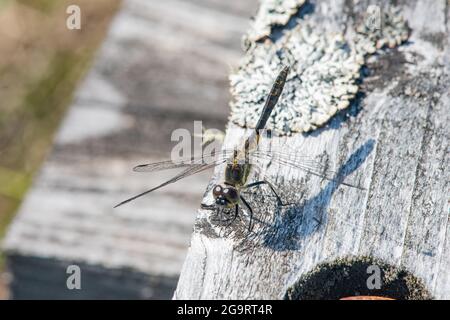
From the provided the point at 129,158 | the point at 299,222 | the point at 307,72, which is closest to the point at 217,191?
the point at 299,222

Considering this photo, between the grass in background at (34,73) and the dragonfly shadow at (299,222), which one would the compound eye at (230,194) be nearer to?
the dragonfly shadow at (299,222)

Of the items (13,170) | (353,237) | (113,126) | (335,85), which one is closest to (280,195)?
(353,237)

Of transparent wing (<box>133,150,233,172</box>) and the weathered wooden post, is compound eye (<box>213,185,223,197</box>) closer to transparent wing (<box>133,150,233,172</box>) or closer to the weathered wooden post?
the weathered wooden post

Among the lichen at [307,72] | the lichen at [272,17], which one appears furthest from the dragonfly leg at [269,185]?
the lichen at [272,17]

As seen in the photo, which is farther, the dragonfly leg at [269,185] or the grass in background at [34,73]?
the grass in background at [34,73]

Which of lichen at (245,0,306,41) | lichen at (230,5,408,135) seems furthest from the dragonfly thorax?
lichen at (245,0,306,41)

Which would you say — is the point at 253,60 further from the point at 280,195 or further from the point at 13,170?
the point at 13,170

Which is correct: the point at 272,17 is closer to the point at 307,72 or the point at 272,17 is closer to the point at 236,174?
the point at 307,72
